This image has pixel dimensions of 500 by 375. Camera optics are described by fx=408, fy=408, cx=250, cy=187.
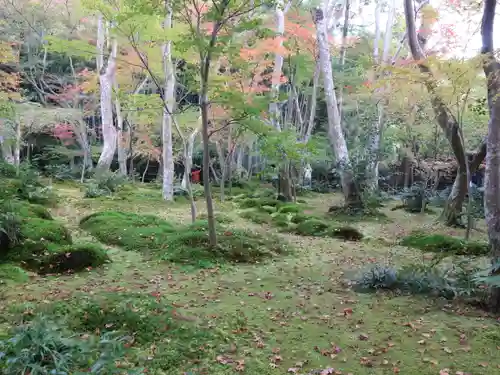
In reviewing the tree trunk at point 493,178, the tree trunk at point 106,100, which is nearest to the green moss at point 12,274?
the tree trunk at point 493,178

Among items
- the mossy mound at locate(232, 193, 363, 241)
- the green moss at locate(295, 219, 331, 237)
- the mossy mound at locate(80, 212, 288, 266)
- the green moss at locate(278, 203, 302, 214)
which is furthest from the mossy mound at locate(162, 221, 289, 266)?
the green moss at locate(278, 203, 302, 214)

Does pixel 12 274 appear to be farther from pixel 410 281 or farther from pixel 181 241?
pixel 410 281

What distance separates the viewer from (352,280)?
604 centimetres

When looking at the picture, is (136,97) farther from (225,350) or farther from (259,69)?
(259,69)

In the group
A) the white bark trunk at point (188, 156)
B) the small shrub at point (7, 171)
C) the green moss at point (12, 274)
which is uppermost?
the white bark trunk at point (188, 156)

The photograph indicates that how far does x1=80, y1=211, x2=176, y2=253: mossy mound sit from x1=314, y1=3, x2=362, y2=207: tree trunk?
6.71 metres

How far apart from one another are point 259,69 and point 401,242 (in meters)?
10.3

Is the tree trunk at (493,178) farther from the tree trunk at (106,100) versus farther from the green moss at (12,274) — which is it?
the tree trunk at (106,100)

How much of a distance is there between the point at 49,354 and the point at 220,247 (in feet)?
14.1

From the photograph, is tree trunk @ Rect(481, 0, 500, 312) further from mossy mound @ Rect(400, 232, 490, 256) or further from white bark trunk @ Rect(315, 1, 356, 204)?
white bark trunk @ Rect(315, 1, 356, 204)

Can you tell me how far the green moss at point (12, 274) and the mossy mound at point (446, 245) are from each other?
7343mm

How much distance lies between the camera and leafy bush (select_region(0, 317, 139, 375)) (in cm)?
263

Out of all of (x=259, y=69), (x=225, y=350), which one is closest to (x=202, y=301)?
(x=225, y=350)

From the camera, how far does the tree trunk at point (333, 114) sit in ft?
42.0
